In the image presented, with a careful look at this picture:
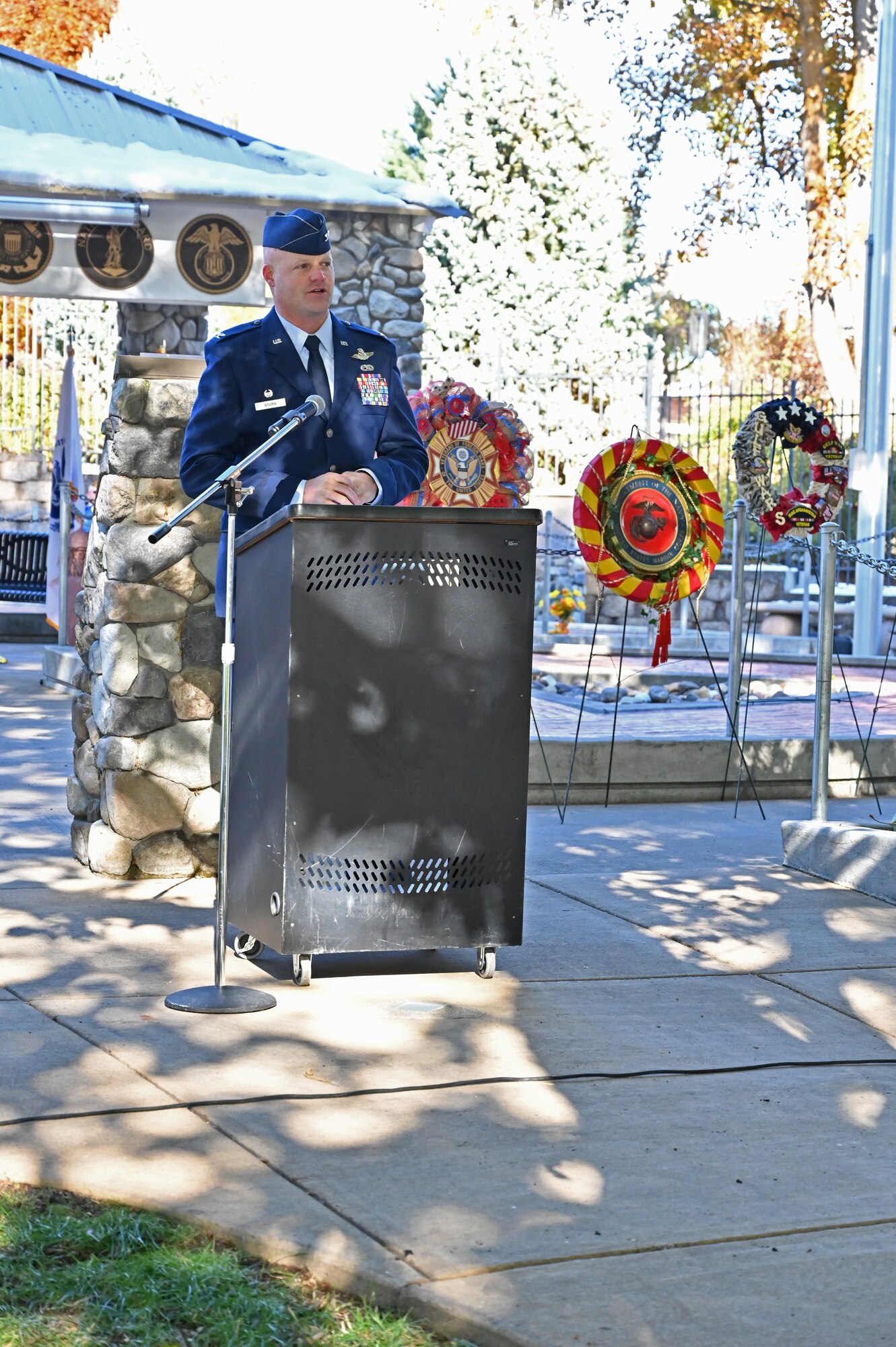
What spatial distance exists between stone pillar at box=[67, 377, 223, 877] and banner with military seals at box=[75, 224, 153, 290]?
10.4 meters

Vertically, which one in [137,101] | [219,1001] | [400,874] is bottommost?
[219,1001]

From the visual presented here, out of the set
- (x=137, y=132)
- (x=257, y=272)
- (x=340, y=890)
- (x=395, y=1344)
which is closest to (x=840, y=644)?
(x=257, y=272)

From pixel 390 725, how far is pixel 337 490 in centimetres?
79

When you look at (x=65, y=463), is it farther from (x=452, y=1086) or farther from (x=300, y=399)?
(x=452, y=1086)

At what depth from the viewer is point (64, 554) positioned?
1305cm

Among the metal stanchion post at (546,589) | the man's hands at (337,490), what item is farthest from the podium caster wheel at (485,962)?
the metal stanchion post at (546,589)

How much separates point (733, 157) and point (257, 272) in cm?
1354

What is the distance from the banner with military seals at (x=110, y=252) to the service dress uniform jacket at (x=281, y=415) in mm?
11107

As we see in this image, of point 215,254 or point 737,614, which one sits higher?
point 215,254

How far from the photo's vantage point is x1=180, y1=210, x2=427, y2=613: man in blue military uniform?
5086 millimetres

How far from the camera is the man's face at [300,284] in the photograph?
5070 mm

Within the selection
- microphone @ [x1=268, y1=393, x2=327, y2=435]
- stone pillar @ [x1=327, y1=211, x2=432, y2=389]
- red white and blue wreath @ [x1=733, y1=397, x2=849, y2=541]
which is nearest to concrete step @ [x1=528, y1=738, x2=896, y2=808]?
red white and blue wreath @ [x1=733, y1=397, x2=849, y2=541]

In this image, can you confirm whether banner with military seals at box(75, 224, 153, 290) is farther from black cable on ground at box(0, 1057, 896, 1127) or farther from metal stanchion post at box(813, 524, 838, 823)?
black cable on ground at box(0, 1057, 896, 1127)

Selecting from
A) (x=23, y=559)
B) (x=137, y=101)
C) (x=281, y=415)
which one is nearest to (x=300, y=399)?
(x=281, y=415)
